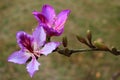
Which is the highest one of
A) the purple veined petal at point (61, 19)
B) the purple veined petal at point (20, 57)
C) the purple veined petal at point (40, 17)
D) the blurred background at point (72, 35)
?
the purple veined petal at point (40, 17)

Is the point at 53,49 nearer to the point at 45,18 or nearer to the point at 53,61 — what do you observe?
the point at 45,18

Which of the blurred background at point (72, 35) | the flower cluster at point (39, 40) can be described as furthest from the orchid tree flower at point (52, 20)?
the blurred background at point (72, 35)

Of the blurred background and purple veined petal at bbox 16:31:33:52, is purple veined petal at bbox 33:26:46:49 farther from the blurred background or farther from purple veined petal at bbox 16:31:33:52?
the blurred background

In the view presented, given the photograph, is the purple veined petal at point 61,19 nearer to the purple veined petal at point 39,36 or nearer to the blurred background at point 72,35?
the purple veined petal at point 39,36

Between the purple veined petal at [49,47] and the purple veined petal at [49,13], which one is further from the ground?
the purple veined petal at [49,13]

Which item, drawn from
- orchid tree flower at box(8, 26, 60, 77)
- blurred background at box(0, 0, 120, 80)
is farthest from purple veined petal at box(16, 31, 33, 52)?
blurred background at box(0, 0, 120, 80)

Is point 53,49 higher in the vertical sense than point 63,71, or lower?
higher

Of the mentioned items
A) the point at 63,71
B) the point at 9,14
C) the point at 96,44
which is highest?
the point at 96,44

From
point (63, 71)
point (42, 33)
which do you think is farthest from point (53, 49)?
point (63, 71)
